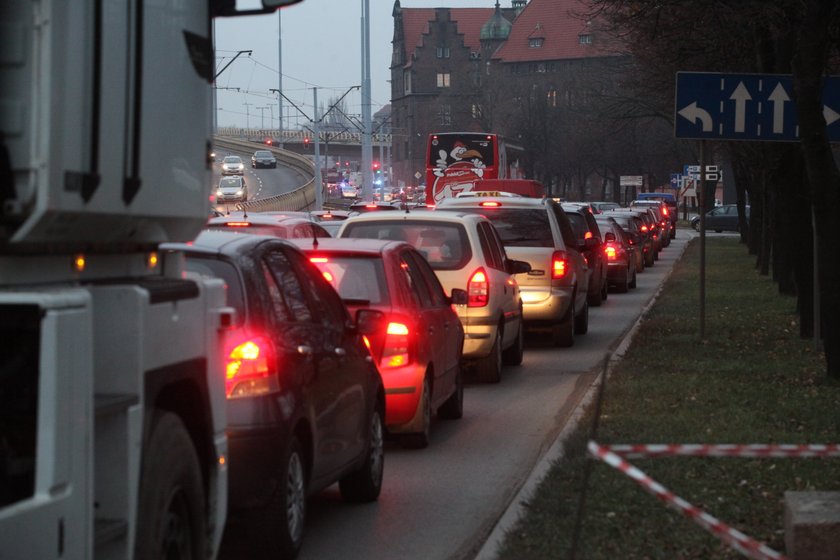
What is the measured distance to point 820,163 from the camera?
1416cm

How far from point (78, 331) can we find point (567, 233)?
16.0m

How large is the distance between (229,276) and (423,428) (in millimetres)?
3828

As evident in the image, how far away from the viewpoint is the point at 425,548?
7844 millimetres

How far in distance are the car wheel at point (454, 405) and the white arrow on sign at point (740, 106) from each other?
5.95m

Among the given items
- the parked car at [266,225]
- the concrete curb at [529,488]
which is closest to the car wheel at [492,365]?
the concrete curb at [529,488]

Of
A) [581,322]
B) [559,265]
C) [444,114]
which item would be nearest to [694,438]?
[559,265]

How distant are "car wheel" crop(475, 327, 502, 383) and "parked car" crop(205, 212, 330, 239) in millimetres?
2186

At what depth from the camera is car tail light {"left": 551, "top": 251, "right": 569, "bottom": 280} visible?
19.0 meters

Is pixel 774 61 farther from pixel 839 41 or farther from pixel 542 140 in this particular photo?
pixel 542 140

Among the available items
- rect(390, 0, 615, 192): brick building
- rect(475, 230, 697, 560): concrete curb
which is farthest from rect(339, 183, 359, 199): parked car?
rect(475, 230, 697, 560): concrete curb

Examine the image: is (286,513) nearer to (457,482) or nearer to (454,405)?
(457,482)

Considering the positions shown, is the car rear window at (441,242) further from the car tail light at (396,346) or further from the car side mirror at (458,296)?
the car tail light at (396,346)

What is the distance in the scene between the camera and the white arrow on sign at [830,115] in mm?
15734

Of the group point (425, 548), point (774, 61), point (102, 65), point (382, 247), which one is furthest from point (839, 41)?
point (102, 65)
